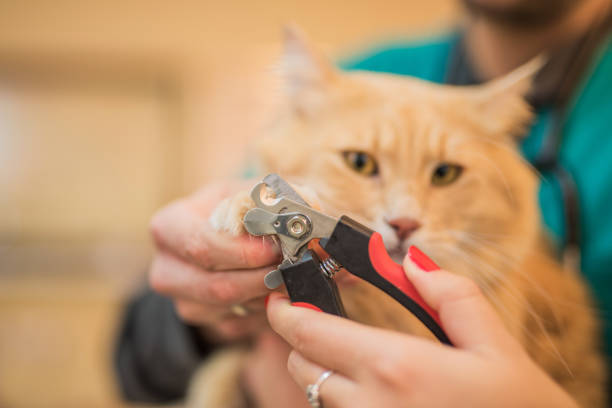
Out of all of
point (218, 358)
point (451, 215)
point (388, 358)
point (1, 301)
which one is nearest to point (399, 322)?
point (451, 215)

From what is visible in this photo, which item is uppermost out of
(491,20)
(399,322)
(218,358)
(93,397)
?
(491,20)

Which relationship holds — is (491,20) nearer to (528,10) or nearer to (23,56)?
(528,10)

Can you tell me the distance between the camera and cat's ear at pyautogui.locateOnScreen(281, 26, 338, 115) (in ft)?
2.61

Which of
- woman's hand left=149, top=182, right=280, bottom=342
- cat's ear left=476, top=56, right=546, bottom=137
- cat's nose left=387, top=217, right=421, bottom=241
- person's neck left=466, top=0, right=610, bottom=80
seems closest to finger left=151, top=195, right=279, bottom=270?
woman's hand left=149, top=182, right=280, bottom=342

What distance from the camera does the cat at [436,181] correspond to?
0.66 m

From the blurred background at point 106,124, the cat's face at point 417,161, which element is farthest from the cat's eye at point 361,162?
the blurred background at point 106,124

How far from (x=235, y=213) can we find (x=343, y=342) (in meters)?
0.20

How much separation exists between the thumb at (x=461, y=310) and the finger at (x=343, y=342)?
0.04m

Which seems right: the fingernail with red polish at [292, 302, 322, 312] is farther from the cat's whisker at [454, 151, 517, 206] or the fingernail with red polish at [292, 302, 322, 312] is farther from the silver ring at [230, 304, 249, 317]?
the cat's whisker at [454, 151, 517, 206]

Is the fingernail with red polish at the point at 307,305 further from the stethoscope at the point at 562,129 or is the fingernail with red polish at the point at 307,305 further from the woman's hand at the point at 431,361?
the stethoscope at the point at 562,129

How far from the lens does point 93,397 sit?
8.70 feet

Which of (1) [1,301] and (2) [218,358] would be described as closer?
(2) [218,358]

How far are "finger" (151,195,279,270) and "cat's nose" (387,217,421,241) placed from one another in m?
0.22

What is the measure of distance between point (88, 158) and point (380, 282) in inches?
113
